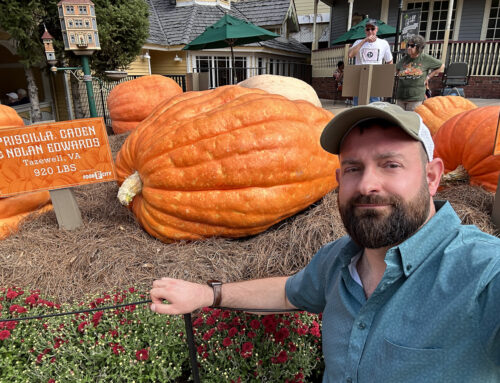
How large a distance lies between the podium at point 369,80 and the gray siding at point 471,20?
13.8 m

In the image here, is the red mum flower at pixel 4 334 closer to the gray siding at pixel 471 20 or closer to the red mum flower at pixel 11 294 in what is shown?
the red mum flower at pixel 11 294

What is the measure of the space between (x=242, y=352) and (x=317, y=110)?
1.69 metres

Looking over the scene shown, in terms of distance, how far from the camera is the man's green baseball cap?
907 mm

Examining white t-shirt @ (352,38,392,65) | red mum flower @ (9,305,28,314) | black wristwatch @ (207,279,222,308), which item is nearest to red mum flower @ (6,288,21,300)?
red mum flower @ (9,305,28,314)

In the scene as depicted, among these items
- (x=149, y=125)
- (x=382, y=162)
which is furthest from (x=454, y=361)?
(x=149, y=125)

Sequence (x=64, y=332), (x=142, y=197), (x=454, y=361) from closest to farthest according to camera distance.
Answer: (x=454, y=361), (x=64, y=332), (x=142, y=197)

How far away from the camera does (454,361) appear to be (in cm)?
77

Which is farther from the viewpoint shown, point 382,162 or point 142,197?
point 142,197

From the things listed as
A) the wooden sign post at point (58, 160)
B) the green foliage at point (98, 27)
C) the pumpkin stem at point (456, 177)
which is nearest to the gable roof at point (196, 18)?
the green foliage at point (98, 27)

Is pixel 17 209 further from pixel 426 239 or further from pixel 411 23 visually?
pixel 411 23

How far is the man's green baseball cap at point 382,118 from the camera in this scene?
0.91m

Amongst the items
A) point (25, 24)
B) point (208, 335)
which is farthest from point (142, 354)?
point (25, 24)

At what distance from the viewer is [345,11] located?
16609 millimetres

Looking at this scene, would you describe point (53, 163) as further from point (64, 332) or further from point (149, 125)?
point (64, 332)
